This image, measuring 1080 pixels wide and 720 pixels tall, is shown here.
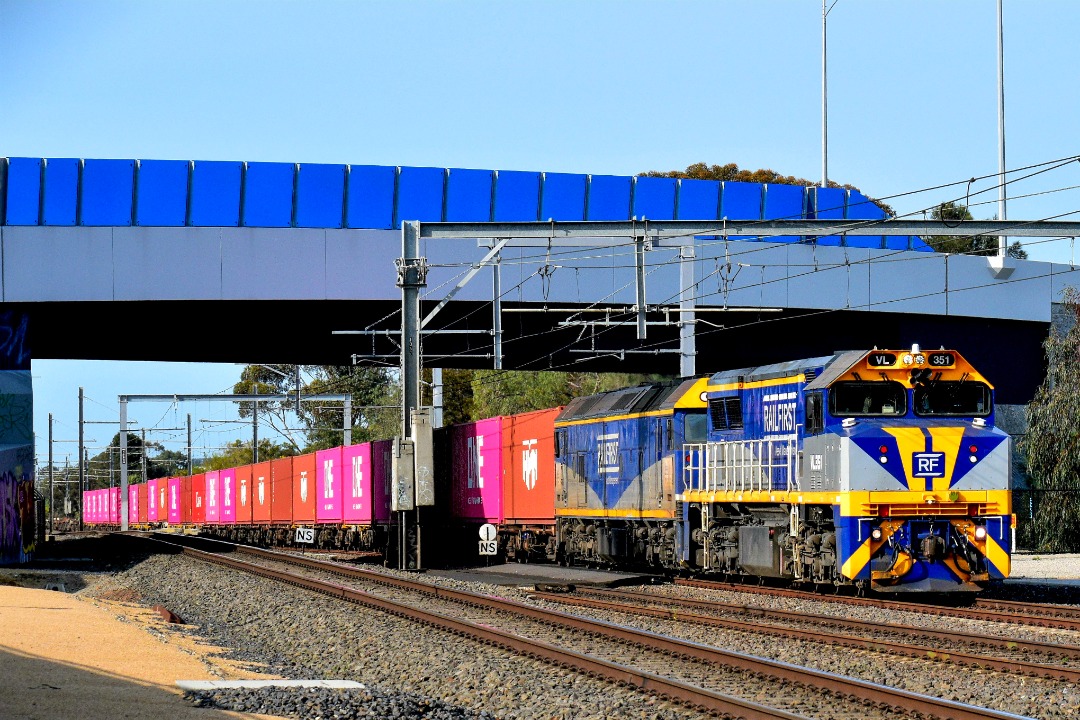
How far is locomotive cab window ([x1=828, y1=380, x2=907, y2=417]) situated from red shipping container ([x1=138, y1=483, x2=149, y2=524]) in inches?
2840

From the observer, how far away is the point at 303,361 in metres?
52.8

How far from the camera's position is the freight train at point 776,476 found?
18312 mm

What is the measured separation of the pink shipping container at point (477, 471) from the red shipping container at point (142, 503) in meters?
54.3

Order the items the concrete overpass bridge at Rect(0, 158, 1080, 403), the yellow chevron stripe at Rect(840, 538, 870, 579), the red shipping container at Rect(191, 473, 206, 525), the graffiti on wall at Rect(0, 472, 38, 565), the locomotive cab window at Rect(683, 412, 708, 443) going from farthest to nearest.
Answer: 1. the red shipping container at Rect(191, 473, 206, 525)
2. the concrete overpass bridge at Rect(0, 158, 1080, 403)
3. the graffiti on wall at Rect(0, 472, 38, 565)
4. the locomotive cab window at Rect(683, 412, 708, 443)
5. the yellow chevron stripe at Rect(840, 538, 870, 579)

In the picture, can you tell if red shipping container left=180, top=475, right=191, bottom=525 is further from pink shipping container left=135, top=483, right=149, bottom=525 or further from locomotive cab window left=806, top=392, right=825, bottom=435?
locomotive cab window left=806, top=392, right=825, bottom=435

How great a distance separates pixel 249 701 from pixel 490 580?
48.1 ft

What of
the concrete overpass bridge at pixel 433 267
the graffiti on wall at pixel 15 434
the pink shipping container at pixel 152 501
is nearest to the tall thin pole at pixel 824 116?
the concrete overpass bridge at pixel 433 267

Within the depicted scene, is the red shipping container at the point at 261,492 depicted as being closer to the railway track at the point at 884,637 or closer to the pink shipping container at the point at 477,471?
the pink shipping container at the point at 477,471

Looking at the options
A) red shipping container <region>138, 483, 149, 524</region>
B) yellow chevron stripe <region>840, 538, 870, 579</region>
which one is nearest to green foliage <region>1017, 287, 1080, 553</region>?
yellow chevron stripe <region>840, 538, 870, 579</region>

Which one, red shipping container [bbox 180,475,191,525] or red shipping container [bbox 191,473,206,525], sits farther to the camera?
red shipping container [bbox 180,475,191,525]

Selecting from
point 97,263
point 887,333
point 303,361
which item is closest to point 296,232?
point 97,263

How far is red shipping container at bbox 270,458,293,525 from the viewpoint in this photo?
165 feet

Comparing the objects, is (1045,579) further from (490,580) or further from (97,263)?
(97,263)

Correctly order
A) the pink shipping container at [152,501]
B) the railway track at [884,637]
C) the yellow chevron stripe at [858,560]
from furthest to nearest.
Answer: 1. the pink shipping container at [152,501]
2. the yellow chevron stripe at [858,560]
3. the railway track at [884,637]
